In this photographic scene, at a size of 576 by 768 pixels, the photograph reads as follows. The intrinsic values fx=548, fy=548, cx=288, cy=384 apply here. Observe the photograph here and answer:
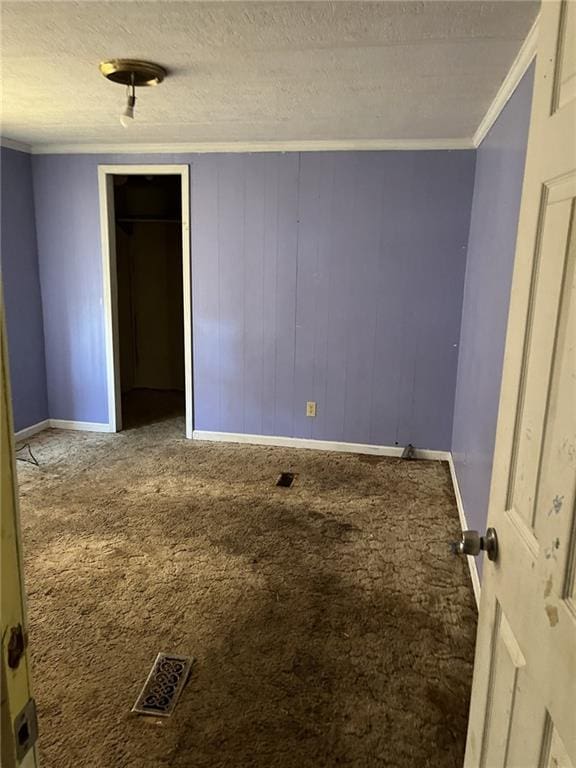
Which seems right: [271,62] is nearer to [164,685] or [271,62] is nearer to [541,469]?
[541,469]

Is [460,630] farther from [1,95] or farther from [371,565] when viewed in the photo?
[1,95]

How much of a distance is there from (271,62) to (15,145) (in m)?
2.78

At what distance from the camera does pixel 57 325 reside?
4.55 metres

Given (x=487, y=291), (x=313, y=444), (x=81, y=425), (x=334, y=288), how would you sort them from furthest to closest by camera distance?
(x=81, y=425) < (x=313, y=444) < (x=334, y=288) < (x=487, y=291)

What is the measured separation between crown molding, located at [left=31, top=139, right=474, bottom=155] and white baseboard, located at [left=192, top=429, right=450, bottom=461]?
213 cm

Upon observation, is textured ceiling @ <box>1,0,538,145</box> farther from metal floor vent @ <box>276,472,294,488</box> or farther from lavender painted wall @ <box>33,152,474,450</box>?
metal floor vent @ <box>276,472,294,488</box>

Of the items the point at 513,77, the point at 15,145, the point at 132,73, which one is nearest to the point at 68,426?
the point at 15,145

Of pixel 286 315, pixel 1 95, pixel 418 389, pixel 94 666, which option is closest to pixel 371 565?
pixel 94 666

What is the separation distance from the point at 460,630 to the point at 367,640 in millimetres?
391

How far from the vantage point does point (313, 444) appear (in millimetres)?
4289

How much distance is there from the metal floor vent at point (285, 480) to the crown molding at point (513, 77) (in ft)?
7.88

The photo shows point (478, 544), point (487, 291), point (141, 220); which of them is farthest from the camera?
point (141, 220)

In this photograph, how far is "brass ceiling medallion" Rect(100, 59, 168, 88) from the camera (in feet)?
7.40

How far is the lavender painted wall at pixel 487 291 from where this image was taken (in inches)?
85.0
